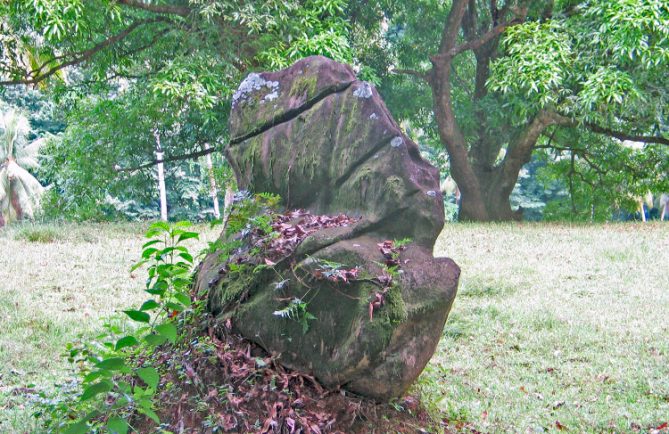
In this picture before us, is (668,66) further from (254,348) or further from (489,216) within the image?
(254,348)

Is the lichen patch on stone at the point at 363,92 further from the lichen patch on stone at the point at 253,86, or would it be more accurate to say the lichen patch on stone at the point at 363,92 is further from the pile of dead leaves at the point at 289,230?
the pile of dead leaves at the point at 289,230

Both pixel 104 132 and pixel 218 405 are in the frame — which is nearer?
pixel 218 405

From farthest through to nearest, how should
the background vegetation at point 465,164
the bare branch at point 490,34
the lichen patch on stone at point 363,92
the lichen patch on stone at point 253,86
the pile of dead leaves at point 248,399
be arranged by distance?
the bare branch at point 490,34, the background vegetation at point 465,164, the lichen patch on stone at point 253,86, the lichen patch on stone at point 363,92, the pile of dead leaves at point 248,399

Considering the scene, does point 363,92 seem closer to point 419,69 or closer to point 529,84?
point 529,84

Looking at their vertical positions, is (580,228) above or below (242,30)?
below

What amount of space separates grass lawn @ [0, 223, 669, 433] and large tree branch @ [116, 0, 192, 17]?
142 inches

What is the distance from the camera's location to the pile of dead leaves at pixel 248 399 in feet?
13.0

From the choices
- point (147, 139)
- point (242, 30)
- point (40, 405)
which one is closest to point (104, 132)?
point (147, 139)

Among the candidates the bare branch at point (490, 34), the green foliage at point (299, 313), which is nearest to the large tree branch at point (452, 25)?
the bare branch at point (490, 34)

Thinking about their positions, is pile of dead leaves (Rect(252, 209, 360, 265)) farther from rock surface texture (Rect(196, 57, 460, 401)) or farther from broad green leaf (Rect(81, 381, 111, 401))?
broad green leaf (Rect(81, 381, 111, 401))

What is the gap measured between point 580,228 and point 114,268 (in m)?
8.25

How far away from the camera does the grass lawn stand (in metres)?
5.44

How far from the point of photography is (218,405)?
4.03 metres

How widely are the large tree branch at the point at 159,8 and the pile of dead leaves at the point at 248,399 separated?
812 centimetres
